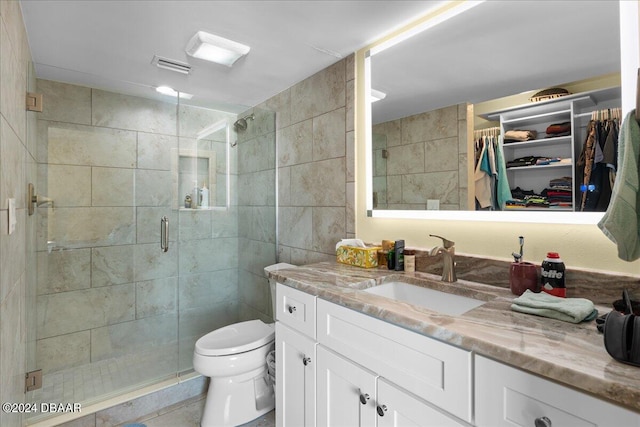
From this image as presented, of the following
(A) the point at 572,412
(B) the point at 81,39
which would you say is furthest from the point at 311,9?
(A) the point at 572,412

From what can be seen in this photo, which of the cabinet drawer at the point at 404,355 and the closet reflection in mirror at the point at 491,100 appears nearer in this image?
the cabinet drawer at the point at 404,355

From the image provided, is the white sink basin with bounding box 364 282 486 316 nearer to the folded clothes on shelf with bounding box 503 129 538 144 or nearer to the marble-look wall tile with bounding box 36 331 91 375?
the folded clothes on shelf with bounding box 503 129 538 144

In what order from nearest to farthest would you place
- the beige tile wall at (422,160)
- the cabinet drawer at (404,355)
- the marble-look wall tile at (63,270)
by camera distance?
the cabinet drawer at (404,355)
the beige tile wall at (422,160)
the marble-look wall tile at (63,270)

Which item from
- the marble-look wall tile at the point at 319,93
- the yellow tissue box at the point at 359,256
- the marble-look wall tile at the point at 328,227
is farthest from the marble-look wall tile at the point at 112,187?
the yellow tissue box at the point at 359,256

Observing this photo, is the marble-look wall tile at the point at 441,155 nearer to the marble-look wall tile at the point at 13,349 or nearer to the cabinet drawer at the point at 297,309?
the cabinet drawer at the point at 297,309

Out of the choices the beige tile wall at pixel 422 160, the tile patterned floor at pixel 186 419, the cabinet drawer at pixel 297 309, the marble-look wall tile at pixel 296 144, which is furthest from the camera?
the marble-look wall tile at pixel 296 144

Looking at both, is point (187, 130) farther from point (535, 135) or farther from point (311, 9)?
point (535, 135)

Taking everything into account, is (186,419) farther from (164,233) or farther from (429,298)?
(429,298)

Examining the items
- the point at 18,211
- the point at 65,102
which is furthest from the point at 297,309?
the point at 65,102

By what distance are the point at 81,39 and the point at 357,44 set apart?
5.28 ft

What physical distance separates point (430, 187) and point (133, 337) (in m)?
2.53

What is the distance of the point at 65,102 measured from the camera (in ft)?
7.80

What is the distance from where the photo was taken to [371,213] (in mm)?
1921

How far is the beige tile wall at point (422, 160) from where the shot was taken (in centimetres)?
151
